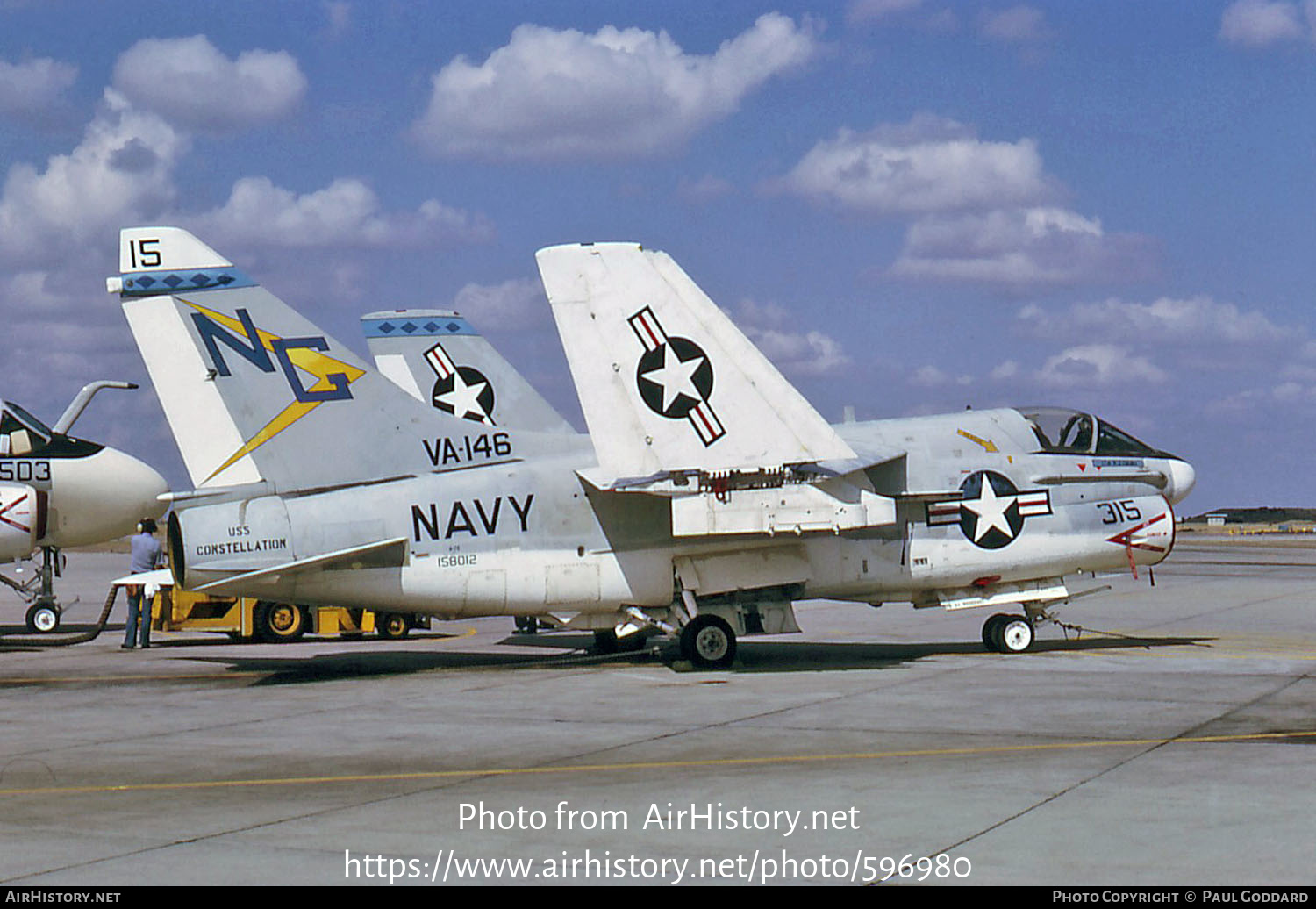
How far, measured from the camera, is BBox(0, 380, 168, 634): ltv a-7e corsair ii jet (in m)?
24.0

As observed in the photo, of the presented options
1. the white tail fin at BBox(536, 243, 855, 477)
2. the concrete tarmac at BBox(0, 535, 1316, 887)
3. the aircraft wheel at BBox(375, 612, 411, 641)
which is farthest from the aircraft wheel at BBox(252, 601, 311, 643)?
the white tail fin at BBox(536, 243, 855, 477)

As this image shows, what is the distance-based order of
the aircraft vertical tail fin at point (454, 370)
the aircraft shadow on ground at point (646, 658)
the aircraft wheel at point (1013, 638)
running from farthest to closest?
the aircraft vertical tail fin at point (454, 370), the aircraft wheel at point (1013, 638), the aircraft shadow on ground at point (646, 658)

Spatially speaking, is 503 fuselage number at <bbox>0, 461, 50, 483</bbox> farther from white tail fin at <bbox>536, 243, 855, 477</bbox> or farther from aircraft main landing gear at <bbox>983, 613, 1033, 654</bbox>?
aircraft main landing gear at <bbox>983, 613, 1033, 654</bbox>

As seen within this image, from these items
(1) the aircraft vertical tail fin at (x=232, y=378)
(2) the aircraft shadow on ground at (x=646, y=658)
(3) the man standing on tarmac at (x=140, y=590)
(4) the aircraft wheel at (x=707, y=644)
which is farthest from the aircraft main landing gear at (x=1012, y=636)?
(3) the man standing on tarmac at (x=140, y=590)

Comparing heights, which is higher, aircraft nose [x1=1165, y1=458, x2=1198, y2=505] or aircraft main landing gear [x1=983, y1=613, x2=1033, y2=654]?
aircraft nose [x1=1165, y1=458, x2=1198, y2=505]

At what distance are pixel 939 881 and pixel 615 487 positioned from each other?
10820 mm

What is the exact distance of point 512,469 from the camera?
1841 centimetres

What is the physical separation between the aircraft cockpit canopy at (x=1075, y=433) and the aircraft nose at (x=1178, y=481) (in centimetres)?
45

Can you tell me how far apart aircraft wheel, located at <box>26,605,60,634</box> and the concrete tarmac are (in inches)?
176

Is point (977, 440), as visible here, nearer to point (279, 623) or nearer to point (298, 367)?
point (298, 367)

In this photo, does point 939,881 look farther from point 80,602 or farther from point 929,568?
point 80,602

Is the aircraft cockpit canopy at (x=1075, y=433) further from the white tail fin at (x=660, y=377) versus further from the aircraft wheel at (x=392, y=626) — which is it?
the aircraft wheel at (x=392, y=626)

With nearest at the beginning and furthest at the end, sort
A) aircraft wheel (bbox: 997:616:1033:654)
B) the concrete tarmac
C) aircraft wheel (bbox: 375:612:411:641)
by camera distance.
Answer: the concrete tarmac, aircraft wheel (bbox: 997:616:1033:654), aircraft wheel (bbox: 375:612:411:641)

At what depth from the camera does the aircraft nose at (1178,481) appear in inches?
821
